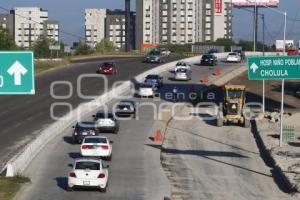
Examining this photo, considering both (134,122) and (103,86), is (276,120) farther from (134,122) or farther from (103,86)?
(103,86)

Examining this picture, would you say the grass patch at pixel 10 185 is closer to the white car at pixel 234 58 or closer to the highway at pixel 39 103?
the highway at pixel 39 103

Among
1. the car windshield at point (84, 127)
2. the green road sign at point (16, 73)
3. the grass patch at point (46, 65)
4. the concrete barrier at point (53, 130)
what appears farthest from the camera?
the grass patch at point (46, 65)

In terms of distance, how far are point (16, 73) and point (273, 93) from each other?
68.5 m

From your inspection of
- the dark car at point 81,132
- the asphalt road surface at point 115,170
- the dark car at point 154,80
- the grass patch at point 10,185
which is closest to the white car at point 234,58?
the dark car at point 154,80

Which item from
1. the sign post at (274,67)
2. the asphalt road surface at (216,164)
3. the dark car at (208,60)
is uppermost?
the sign post at (274,67)

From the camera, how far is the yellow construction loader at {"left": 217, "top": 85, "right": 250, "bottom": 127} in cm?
5984

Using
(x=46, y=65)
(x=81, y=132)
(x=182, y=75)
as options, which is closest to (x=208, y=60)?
(x=182, y=75)

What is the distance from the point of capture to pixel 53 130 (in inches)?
2013

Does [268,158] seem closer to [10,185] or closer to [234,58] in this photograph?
[10,185]

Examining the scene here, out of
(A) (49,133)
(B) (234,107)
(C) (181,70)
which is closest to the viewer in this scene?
(A) (49,133)

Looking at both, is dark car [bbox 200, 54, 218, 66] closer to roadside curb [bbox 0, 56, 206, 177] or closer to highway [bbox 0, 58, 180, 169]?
highway [bbox 0, 58, 180, 169]

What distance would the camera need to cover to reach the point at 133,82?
86.8 meters

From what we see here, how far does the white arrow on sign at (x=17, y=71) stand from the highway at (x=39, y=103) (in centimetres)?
2298

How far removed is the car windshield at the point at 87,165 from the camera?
109 ft
